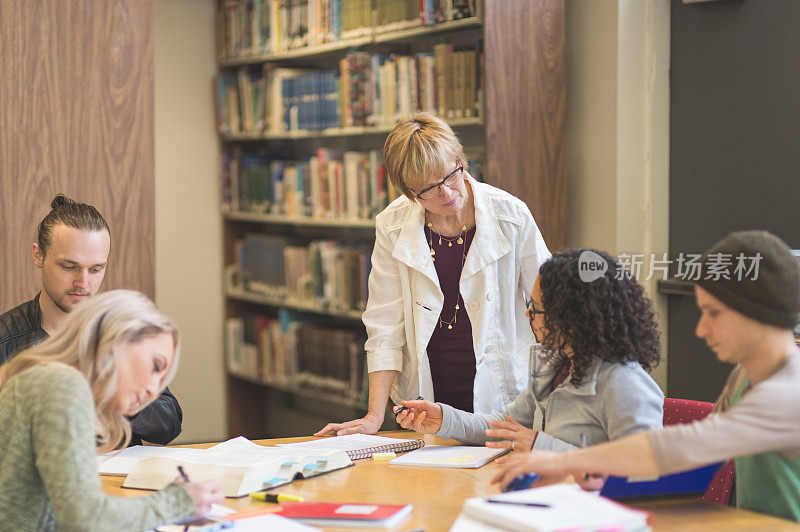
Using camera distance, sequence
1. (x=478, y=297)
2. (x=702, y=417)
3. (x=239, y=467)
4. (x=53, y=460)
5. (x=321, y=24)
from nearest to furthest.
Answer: (x=53, y=460) → (x=239, y=467) → (x=702, y=417) → (x=478, y=297) → (x=321, y=24)

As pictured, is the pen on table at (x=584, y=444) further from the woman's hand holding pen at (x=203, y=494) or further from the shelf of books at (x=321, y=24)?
the shelf of books at (x=321, y=24)

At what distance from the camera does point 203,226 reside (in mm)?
5191

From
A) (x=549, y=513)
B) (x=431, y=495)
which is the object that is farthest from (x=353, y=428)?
(x=549, y=513)

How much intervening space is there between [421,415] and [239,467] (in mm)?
510

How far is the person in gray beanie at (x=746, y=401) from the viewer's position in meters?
1.52

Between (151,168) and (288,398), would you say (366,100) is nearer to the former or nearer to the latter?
(151,168)

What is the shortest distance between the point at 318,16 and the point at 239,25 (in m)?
0.81

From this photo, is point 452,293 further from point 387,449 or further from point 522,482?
point 522,482

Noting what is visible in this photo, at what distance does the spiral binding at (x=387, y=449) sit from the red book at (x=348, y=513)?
0.36 m

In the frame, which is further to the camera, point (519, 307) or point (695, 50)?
point (695, 50)

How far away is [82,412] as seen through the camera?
4.72 ft

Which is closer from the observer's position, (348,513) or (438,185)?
(348,513)

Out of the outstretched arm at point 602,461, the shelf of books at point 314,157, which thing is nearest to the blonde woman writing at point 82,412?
the outstretched arm at point 602,461

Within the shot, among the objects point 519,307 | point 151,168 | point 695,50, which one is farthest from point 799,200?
point 151,168
